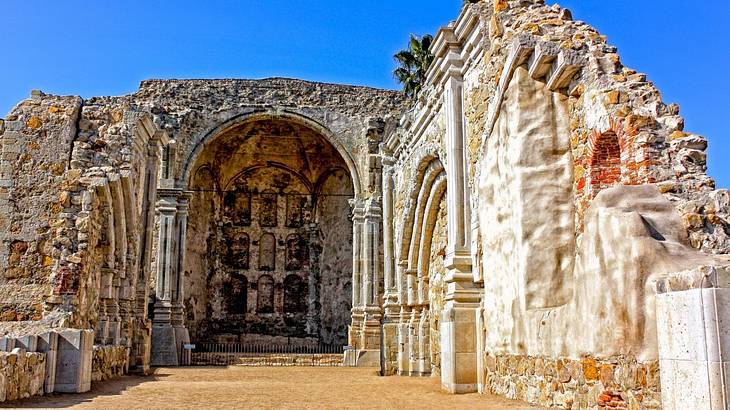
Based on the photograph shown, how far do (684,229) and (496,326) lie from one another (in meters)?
3.89

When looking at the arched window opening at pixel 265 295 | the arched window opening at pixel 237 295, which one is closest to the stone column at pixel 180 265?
the arched window opening at pixel 237 295

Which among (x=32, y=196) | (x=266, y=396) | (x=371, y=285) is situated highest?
(x=32, y=196)

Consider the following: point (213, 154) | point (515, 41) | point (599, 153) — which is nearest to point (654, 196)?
point (599, 153)

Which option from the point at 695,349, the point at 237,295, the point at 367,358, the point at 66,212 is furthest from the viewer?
the point at 237,295

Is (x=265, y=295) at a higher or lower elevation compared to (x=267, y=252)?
lower

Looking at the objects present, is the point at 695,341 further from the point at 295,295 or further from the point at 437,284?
the point at 295,295

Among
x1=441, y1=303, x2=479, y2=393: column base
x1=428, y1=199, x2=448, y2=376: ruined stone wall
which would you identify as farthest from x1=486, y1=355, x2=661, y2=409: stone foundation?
x1=428, y1=199, x2=448, y2=376: ruined stone wall

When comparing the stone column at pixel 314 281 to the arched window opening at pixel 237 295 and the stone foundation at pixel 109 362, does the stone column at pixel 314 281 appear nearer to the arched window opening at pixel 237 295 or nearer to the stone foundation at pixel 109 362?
the arched window opening at pixel 237 295

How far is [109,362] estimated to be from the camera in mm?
12945

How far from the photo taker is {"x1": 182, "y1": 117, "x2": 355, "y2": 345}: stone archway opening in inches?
1078

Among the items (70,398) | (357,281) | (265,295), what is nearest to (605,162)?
(70,398)

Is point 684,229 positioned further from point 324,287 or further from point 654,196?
point 324,287

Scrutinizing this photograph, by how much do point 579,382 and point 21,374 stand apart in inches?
230

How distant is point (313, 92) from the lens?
24094 mm
